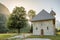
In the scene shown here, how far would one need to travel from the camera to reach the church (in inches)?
556

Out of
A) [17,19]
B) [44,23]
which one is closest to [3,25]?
[17,19]

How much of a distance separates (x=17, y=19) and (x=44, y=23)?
9.13 feet

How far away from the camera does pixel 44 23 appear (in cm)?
1440

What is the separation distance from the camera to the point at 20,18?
48.4ft

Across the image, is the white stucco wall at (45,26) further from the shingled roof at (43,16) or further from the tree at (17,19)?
the tree at (17,19)

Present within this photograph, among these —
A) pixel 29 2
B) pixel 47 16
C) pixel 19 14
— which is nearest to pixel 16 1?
pixel 29 2

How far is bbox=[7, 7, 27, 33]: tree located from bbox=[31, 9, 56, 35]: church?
4.11 feet

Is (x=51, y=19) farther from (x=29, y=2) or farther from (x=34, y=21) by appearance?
(x=29, y=2)

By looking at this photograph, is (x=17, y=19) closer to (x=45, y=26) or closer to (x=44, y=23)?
(x=44, y=23)

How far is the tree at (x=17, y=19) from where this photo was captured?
1460 centimetres

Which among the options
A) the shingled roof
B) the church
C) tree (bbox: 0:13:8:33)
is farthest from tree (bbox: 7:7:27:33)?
tree (bbox: 0:13:8:33)

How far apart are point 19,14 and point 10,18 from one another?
1.01 meters

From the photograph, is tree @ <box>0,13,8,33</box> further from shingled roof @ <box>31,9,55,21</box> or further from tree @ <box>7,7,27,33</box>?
shingled roof @ <box>31,9,55,21</box>

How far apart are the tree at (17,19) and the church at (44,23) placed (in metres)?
A: 1.25
